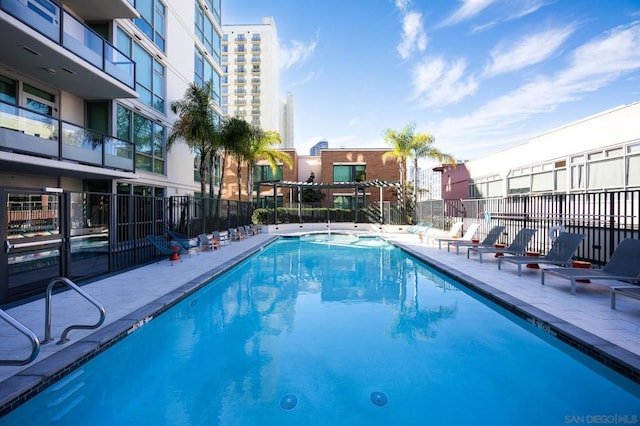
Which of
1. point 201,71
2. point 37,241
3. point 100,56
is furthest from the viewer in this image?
point 201,71

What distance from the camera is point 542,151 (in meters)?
16.3

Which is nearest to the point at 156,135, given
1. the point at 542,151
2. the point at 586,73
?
the point at 542,151

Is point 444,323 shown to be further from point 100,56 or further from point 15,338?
point 100,56

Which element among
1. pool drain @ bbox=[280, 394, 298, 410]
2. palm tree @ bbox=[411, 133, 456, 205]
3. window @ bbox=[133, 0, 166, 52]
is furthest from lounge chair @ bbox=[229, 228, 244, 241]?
pool drain @ bbox=[280, 394, 298, 410]

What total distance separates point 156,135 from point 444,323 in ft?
52.6

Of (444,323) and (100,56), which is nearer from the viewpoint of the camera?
(444,323)

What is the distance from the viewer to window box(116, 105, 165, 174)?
1385 cm

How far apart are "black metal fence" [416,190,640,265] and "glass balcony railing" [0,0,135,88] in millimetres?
15314

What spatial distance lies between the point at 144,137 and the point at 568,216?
1728 cm

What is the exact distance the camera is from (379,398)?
357 cm

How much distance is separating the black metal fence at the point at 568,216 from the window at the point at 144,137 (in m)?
16.0

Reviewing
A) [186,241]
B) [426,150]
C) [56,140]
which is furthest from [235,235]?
[426,150]

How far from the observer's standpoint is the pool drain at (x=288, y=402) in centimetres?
342

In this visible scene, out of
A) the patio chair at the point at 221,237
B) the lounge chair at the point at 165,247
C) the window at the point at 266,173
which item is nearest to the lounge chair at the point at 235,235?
the patio chair at the point at 221,237
